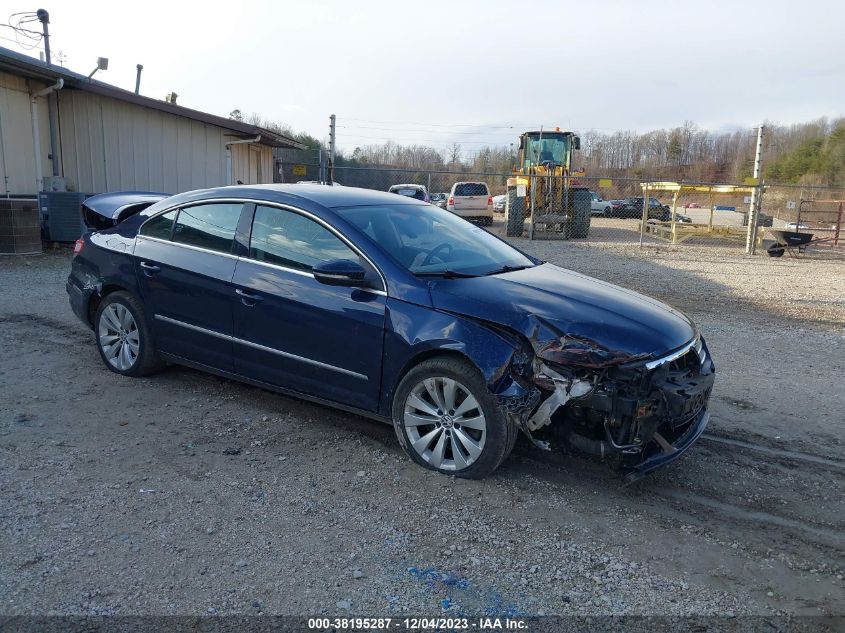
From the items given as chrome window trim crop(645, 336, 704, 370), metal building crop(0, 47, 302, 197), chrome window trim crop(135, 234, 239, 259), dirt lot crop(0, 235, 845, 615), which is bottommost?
dirt lot crop(0, 235, 845, 615)

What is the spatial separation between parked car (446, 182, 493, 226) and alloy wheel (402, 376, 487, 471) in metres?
22.4

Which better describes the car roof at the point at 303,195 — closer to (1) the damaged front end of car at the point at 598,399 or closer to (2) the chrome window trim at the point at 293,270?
(2) the chrome window trim at the point at 293,270

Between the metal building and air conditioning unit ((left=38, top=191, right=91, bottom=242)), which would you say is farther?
air conditioning unit ((left=38, top=191, right=91, bottom=242))

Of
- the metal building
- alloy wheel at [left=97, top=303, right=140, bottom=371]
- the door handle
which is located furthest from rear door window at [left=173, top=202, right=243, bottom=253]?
the metal building

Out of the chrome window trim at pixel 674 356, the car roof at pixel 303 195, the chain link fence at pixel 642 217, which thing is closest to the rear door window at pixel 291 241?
the car roof at pixel 303 195

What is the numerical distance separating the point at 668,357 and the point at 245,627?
2.52 metres

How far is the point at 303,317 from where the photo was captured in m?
4.32

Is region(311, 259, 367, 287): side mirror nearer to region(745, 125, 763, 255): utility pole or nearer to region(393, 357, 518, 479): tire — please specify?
region(393, 357, 518, 479): tire

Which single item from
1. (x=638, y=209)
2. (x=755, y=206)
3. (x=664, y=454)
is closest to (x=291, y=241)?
(x=664, y=454)

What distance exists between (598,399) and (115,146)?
569 inches

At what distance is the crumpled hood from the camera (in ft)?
11.9

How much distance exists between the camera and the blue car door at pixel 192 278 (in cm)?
477

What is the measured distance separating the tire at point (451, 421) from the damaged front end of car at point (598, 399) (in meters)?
0.14

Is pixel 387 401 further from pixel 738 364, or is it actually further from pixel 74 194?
pixel 74 194
